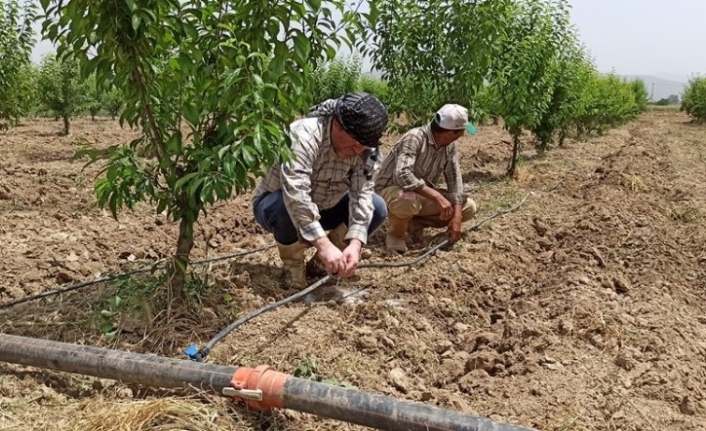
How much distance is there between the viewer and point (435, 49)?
24.4 feet

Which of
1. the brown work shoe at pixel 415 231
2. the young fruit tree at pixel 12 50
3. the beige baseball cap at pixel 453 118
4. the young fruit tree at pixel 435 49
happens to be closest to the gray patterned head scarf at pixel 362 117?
the beige baseball cap at pixel 453 118

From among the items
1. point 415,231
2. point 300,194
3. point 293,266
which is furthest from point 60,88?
point 300,194

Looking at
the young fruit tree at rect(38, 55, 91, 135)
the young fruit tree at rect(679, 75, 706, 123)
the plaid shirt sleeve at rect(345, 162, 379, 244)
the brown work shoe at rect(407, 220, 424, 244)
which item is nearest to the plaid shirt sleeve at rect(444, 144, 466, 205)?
the brown work shoe at rect(407, 220, 424, 244)

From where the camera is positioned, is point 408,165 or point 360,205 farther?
point 408,165

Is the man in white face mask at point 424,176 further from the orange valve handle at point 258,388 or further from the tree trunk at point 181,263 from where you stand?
the orange valve handle at point 258,388

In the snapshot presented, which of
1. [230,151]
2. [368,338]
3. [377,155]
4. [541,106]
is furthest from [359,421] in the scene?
[541,106]

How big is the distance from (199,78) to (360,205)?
115cm

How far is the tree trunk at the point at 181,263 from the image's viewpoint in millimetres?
3178

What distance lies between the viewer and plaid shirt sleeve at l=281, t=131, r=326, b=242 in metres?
3.09

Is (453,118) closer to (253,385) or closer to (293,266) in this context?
(293,266)

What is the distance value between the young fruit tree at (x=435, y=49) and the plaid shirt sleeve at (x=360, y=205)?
3965mm

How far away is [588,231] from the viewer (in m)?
5.36

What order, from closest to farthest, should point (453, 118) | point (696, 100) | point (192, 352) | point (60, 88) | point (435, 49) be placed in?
point (192, 352)
point (453, 118)
point (435, 49)
point (60, 88)
point (696, 100)

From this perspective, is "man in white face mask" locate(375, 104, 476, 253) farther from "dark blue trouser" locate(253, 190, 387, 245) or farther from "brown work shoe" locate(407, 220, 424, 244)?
"dark blue trouser" locate(253, 190, 387, 245)
